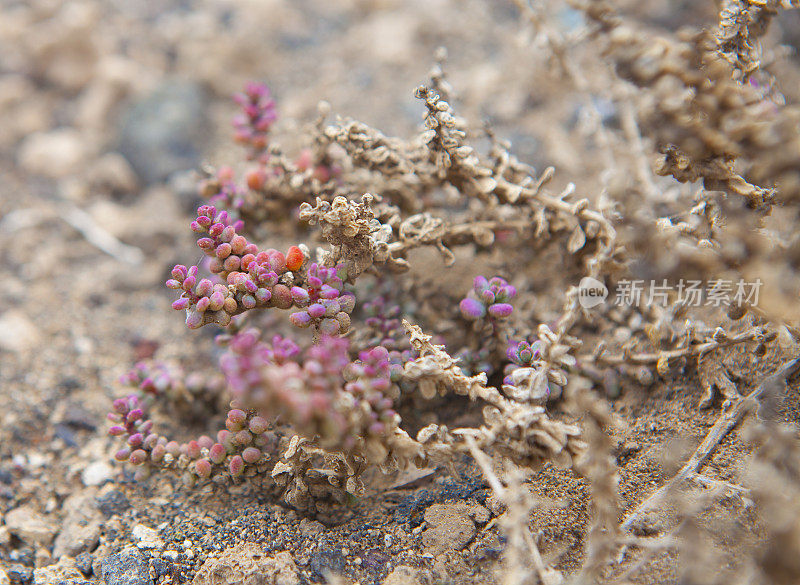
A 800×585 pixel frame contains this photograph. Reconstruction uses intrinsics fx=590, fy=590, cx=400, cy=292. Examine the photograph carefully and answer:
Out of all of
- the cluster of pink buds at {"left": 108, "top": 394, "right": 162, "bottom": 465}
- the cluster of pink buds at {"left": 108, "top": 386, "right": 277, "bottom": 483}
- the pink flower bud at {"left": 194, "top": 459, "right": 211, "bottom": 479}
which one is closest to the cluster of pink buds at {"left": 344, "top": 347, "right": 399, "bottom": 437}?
the cluster of pink buds at {"left": 108, "top": 386, "right": 277, "bottom": 483}

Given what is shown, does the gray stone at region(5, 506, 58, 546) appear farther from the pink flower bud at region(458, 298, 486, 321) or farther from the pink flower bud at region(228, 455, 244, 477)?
the pink flower bud at region(458, 298, 486, 321)

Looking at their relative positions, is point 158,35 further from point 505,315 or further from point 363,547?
point 363,547

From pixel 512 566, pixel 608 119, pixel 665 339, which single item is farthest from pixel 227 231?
pixel 608 119

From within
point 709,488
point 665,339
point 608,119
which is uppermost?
point 608,119

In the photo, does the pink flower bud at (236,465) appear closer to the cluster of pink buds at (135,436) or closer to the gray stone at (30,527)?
the cluster of pink buds at (135,436)

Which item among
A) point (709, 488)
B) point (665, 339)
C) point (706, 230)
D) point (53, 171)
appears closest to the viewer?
point (709, 488)
